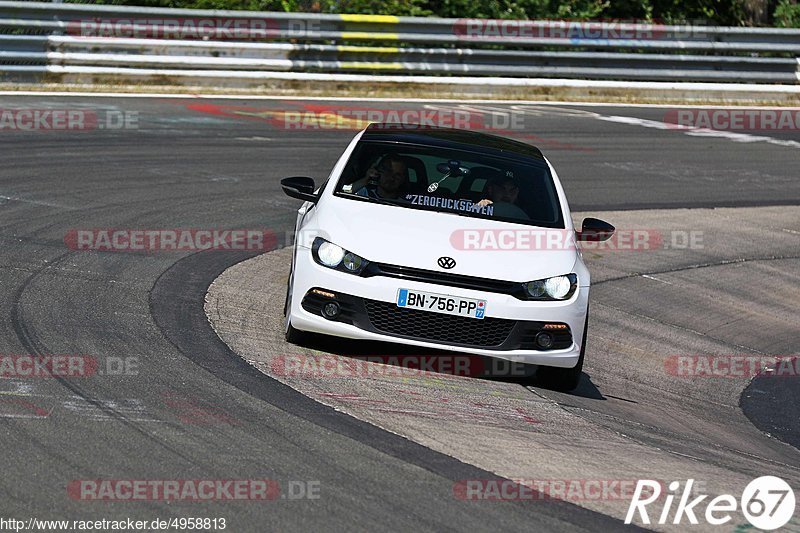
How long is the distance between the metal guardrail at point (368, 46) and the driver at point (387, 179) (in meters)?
11.8

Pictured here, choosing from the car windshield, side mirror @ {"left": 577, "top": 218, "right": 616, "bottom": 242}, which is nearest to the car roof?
the car windshield

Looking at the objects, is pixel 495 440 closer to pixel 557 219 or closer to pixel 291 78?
pixel 557 219

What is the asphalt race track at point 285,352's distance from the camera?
17.5ft

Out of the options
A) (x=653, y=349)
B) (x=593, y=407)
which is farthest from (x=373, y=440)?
(x=653, y=349)

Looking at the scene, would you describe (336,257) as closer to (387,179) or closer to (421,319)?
(421,319)

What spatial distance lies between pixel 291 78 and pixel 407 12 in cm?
415

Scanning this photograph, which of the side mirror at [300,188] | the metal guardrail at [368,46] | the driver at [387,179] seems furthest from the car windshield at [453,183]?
the metal guardrail at [368,46]

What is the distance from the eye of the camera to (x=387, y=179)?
8594 millimetres

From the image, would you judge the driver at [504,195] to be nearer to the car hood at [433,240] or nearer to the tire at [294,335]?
the car hood at [433,240]

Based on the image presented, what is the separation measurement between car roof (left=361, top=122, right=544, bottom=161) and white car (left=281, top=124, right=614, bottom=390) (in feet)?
1.06

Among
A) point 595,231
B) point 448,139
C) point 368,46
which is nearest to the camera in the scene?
point 595,231

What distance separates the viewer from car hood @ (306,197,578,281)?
756 centimetres

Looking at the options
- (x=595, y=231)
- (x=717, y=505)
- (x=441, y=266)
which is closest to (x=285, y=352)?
(x=441, y=266)

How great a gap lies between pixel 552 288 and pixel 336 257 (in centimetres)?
135
